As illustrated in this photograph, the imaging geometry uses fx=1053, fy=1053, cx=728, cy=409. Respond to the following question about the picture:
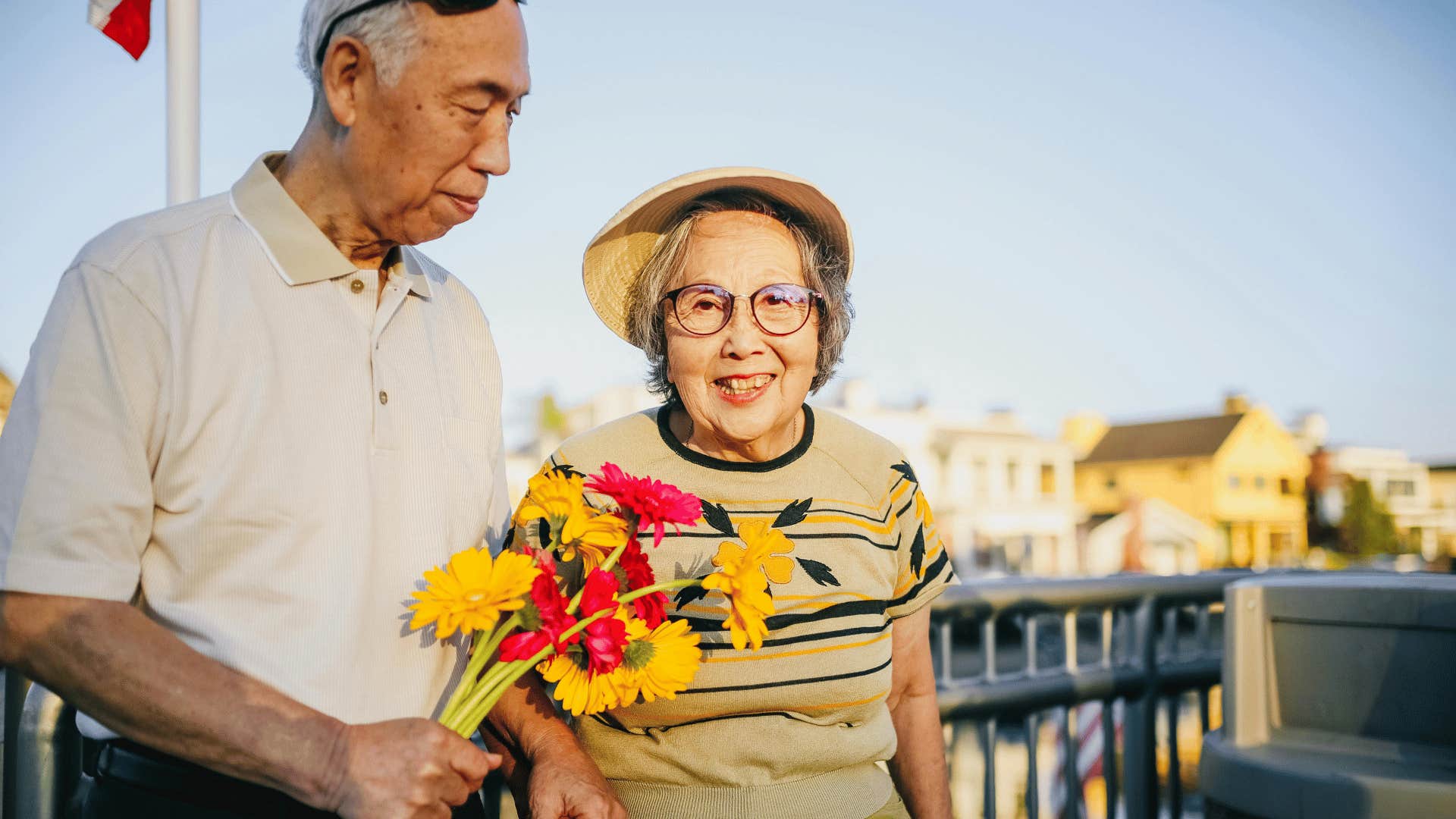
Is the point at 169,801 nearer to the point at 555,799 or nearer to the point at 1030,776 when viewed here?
the point at 555,799

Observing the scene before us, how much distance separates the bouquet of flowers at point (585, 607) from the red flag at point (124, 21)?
310 cm

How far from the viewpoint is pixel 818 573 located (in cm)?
221

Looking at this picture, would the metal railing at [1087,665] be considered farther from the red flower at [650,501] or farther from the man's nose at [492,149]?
the man's nose at [492,149]

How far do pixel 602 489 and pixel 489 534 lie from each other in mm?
406

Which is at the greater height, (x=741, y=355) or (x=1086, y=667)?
(x=741, y=355)

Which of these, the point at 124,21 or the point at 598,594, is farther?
the point at 124,21

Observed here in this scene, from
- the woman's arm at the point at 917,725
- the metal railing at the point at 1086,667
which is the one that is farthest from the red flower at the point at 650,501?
the metal railing at the point at 1086,667

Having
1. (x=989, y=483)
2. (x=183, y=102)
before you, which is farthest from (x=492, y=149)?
(x=989, y=483)

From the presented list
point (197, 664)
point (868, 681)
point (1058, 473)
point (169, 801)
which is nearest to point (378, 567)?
point (197, 664)

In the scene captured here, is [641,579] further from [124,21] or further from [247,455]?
[124,21]

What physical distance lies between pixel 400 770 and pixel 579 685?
1.12ft

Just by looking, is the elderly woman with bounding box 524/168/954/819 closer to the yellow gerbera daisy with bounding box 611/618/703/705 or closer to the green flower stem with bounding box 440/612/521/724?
the yellow gerbera daisy with bounding box 611/618/703/705

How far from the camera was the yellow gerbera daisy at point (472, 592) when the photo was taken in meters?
1.41

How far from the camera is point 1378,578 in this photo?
2.81 metres
